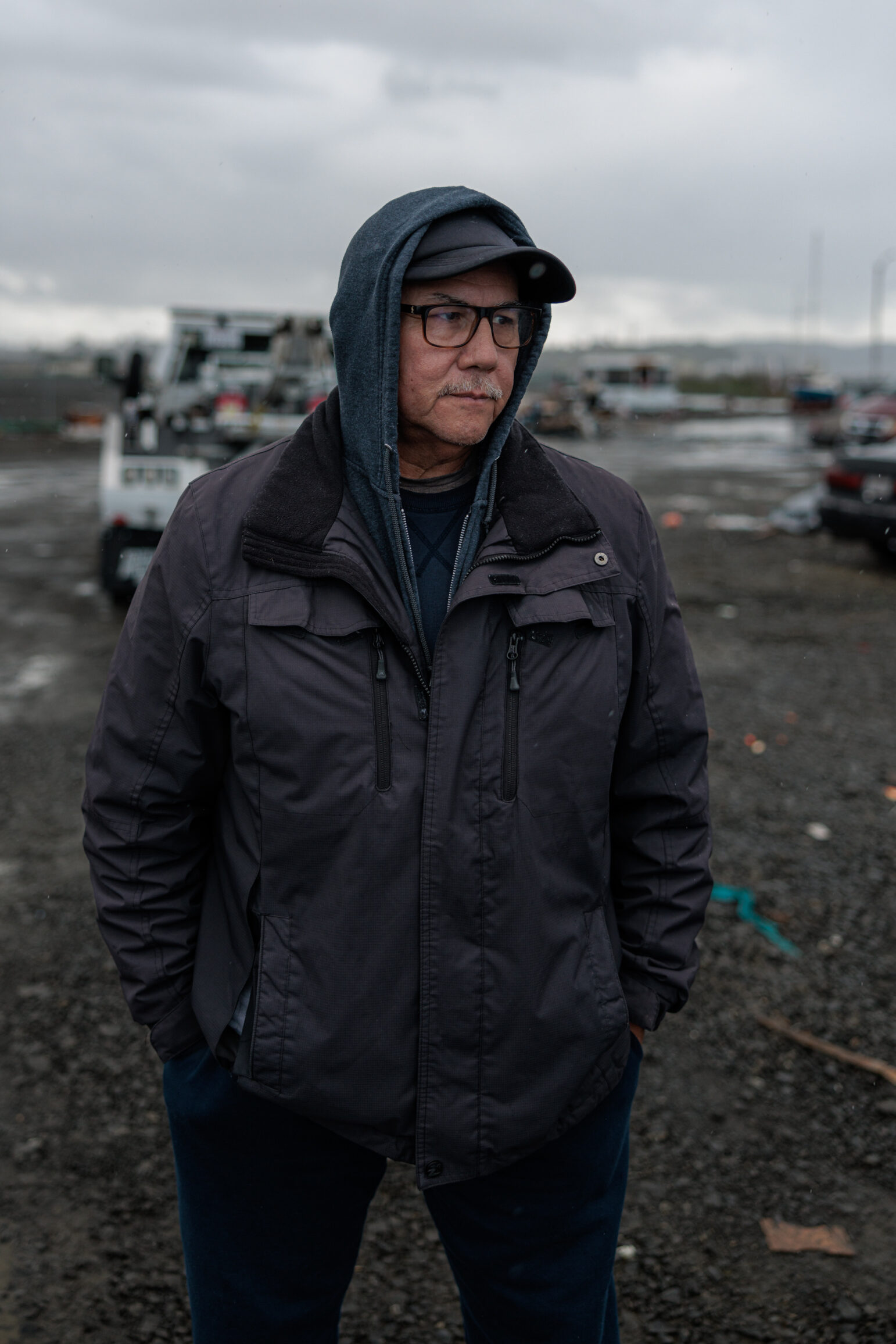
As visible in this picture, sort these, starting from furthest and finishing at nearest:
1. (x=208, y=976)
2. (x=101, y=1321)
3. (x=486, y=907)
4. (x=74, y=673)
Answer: (x=74, y=673)
(x=101, y=1321)
(x=208, y=976)
(x=486, y=907)

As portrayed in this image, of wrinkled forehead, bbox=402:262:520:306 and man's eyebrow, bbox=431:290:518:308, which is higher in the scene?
wrinkled forehead, bbox=402:262:520:306

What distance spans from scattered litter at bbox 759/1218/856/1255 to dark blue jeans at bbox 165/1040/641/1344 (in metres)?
1.09

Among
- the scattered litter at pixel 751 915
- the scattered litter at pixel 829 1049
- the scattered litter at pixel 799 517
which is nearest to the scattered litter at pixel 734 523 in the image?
the scattered litter at pixel 799 517

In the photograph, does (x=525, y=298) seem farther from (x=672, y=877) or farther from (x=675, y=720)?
(x=672, y=877)

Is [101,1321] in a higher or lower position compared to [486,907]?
lower

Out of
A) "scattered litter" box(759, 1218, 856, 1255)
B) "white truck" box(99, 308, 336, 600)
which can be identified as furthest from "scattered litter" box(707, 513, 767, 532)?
"scattered litter" box(759, 1218, 856, 1255)

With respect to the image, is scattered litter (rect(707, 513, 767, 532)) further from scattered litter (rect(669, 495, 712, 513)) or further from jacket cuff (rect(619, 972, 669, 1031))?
jacket cuff (rect(619, 972, 669, 1031))

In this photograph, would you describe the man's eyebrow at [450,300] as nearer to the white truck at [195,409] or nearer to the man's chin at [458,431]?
the man's chin at [458,431]

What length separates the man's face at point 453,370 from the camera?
1.78 meters

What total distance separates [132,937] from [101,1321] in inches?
49.7

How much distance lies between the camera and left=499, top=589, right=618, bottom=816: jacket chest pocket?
172cm

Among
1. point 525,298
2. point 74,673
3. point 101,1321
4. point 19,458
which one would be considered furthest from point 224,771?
point 19,458

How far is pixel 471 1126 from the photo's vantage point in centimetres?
173

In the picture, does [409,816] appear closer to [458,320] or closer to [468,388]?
[468,388]
